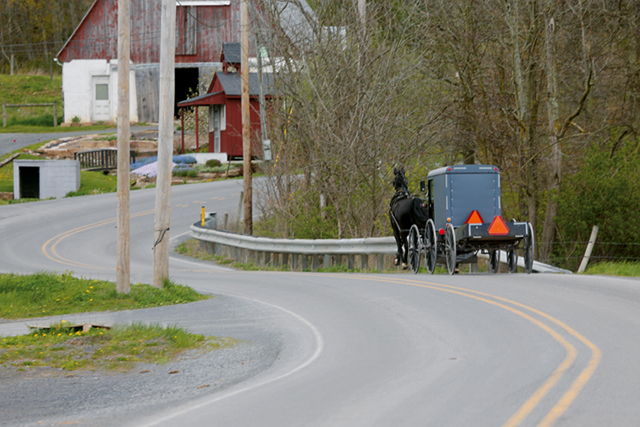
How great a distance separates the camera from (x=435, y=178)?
55.9 ft

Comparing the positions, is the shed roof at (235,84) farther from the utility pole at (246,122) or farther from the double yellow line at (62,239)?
the utility pole at (246,122)

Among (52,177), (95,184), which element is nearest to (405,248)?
(52,177)

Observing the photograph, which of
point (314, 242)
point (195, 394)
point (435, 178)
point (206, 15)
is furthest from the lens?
point (206, 15)

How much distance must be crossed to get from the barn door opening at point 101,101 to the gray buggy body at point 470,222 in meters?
47.5

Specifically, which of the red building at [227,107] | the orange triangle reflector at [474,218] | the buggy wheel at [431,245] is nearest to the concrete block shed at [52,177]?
the red building at [227,107]

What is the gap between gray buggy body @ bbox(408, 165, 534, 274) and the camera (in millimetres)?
15320

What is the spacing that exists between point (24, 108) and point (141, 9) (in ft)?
46.8

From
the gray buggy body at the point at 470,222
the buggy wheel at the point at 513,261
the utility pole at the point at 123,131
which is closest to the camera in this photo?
the utility pole at the point at 123,131

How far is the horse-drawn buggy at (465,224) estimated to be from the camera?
50.4 feet

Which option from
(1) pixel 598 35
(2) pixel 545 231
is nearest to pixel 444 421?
(2) pixel 545 231

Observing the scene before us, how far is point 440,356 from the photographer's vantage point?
854 cm

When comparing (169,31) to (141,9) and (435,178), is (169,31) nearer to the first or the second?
(435,178)

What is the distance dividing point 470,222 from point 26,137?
149 feet

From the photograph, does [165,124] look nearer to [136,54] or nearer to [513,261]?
[513,261]
